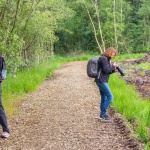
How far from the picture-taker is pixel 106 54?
7.25 meters

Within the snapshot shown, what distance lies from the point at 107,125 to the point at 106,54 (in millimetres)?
1647

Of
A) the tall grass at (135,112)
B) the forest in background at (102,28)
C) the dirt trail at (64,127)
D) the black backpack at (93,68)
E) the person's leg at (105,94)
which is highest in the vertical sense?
the forest in background at (102,28)

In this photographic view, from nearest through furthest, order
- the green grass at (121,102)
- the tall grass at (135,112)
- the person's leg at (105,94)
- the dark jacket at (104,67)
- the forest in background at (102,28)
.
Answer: the tall grass at (135,112) < the green grass at (121,102) < the dark jacket at (104,67) < the person's leg at (105,94) < the forest in background at (102,28)

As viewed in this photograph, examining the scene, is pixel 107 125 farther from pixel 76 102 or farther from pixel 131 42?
pixel 131 42

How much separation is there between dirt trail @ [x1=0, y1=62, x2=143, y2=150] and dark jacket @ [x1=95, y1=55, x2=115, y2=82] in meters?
1.10

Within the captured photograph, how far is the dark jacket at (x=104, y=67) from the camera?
23.5 feet

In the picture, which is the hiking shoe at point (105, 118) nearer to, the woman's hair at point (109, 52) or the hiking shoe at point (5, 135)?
the woman's hair at point (109, 52)

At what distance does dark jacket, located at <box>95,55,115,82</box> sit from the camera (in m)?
7.16

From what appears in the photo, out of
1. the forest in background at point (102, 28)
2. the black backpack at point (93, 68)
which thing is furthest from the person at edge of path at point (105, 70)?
the forest in background at point (102, 28)

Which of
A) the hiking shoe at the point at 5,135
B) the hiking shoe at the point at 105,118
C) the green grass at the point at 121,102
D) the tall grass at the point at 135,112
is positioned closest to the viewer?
the tall grass at the point at 135,112

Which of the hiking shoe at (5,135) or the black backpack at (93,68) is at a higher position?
the black backpack at (93,68)

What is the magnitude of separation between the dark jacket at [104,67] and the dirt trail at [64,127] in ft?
3.61

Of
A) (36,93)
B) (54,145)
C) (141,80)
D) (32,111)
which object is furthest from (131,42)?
(54,145)

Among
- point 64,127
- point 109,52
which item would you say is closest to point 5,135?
point 64,127
